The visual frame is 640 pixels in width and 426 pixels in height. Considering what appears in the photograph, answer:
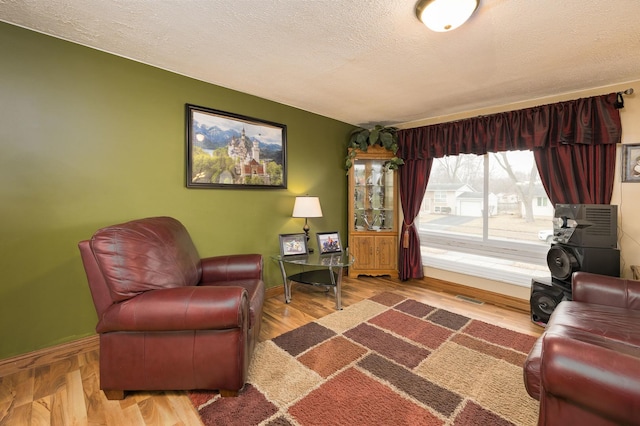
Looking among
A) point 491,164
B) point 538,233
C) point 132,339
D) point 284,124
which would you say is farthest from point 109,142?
point 538,233

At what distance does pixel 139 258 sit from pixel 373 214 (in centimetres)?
320

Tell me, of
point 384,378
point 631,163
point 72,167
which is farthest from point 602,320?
point 72,167

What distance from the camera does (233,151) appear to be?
2.89m

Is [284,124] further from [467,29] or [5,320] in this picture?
[5,320]

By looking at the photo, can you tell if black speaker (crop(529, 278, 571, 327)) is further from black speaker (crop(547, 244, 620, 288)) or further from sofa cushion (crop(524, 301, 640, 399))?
sofa cushion (crop(524, 301, 640, 399))

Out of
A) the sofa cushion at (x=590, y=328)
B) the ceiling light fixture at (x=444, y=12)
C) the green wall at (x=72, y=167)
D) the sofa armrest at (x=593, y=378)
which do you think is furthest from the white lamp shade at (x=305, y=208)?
the sofa armrest at (x=593, y=378)

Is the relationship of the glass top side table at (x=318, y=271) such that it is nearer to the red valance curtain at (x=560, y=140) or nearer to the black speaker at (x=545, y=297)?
the black speaker at (x=545, y=297)

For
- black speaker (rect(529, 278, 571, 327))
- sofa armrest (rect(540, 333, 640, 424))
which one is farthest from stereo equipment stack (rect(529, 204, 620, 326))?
sofa armrest (rect(540, 333, 640, 424))

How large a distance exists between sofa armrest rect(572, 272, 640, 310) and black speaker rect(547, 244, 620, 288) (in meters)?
0.44

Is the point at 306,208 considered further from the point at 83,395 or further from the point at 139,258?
the point at 83,395

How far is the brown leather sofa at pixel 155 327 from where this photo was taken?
1489 mm

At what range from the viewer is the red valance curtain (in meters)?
2.58

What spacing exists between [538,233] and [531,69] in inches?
68.1

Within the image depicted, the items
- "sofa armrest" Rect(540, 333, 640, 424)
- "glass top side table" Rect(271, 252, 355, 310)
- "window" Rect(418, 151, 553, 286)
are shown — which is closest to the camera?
"sofa armrest" Rect(540, 333, 640, 424)
